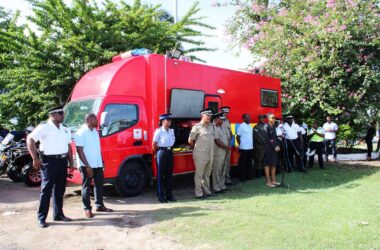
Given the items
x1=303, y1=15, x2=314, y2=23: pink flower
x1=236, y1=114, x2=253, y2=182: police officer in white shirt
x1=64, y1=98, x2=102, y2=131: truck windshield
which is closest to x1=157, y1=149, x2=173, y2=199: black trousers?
x1=64, y1=98, x2=102, y2=131: truck windshield

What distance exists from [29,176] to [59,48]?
4.47 m

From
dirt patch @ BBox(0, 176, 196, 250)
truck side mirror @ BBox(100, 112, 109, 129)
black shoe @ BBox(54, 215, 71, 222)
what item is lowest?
dirt patch @ BBox(0, 176, 196, 250)

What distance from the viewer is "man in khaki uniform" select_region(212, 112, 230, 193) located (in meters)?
7.94

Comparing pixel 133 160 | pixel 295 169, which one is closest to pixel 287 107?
pixel 295 169

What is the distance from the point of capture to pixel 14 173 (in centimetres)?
Result: 961

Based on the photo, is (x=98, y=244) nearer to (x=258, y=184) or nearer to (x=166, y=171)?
(x=166, y=171)

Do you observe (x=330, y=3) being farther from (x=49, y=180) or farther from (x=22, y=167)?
(x=49, y=180)

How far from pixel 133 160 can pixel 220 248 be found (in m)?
3.57

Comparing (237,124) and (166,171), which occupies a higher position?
(237,124)

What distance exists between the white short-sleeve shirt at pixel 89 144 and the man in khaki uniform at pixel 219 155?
2784 millimetres

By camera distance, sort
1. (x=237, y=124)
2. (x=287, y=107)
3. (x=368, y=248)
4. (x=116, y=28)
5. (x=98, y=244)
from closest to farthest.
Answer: (x=368, y=248)
(x=98, y=244)
(x=237, y=124)
(x=116, y=28)
(x=287, y=107)

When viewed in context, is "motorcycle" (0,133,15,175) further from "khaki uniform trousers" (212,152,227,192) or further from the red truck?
"khaki uniform trousers" (212,152,227,192)

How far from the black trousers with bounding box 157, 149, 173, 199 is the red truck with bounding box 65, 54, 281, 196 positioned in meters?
0.69

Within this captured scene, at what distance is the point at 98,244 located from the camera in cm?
479
